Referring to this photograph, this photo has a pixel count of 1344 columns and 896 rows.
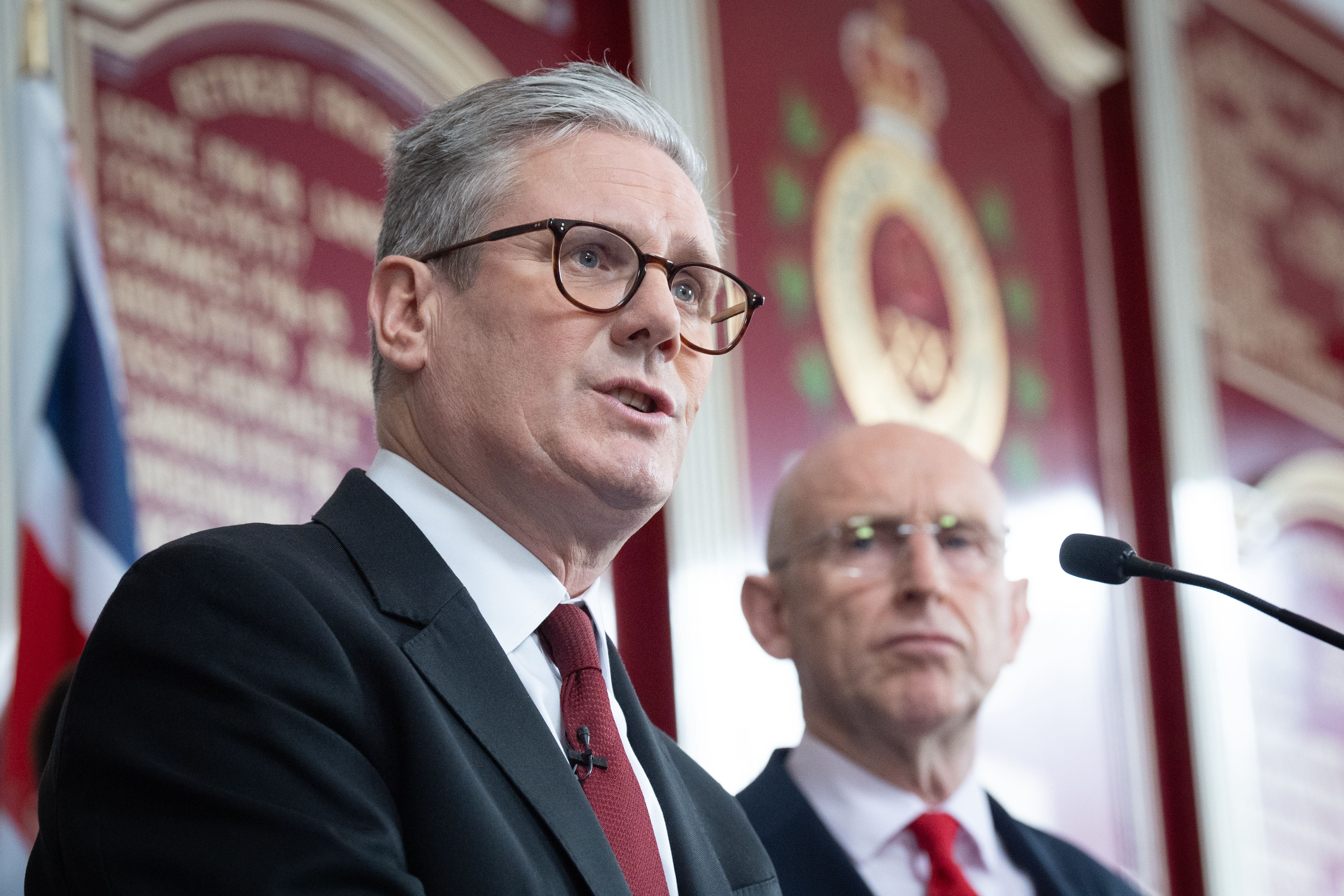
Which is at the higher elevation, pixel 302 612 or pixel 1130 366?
pixel 1130 366

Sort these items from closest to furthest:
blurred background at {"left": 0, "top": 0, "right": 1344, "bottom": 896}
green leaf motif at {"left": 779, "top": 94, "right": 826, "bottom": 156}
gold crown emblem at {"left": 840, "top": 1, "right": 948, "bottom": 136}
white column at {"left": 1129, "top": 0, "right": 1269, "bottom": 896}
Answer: blurred background at {"left": 0, "top": 0, "right": 1344, "bottom": 896}
green leaf motif at {"left": 779, "top": 94, "right": 826, "bottom": 156}
gold crown emblem at {"left": 840, "top": 1, "right": 948, "bottom": 136}
white column at {"left": 1129, "top": 0, "right": 1269, "bottom": 896}

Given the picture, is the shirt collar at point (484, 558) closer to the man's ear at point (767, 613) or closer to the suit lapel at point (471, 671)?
the suit lapel at point (471, 671)

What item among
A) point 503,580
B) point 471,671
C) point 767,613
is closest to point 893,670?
point 767,613

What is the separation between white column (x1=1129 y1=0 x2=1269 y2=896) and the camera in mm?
5457

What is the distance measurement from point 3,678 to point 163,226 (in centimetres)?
92

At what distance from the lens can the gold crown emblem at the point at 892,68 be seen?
478cm

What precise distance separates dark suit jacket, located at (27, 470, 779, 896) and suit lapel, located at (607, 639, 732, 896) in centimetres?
24

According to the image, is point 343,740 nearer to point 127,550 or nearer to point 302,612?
point 302,612

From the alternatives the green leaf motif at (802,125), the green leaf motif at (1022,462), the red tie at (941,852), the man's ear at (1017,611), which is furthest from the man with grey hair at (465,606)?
the green leaf motif at (1022,462)

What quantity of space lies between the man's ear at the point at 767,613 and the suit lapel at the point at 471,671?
52.7 inches

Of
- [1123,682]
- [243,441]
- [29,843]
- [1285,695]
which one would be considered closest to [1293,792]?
[1285,695]

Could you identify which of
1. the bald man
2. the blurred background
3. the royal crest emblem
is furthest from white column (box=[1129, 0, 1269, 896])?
the bald man

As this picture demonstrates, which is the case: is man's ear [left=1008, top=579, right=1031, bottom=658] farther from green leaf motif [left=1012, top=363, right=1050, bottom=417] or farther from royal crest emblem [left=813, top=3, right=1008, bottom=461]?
green leaf motif [left=1012, top=363, right=1050, bottom=417]

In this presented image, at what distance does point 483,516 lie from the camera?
1.52 m
